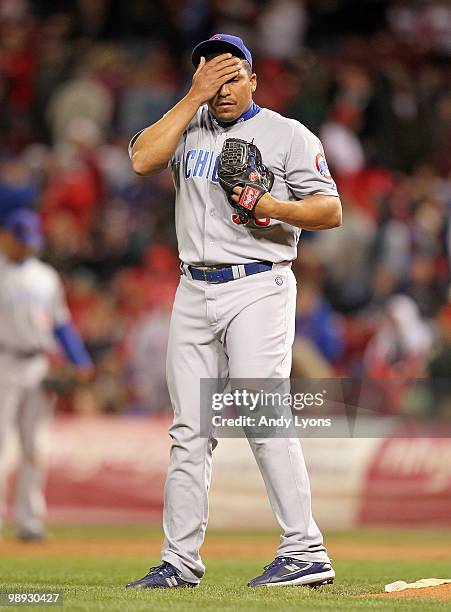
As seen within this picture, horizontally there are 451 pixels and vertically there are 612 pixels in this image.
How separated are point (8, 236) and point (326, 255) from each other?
4327mm

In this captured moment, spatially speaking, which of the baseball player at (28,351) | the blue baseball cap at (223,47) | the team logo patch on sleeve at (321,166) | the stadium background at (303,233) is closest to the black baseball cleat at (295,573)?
the team logo patch on sleeve at (321,166)

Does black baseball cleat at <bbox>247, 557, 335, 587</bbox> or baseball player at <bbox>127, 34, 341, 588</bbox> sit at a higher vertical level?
baseball player at <bbox>127, 34, 341, 588</bbox>

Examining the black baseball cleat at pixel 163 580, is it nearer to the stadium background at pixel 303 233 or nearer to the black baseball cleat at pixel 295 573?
the black baseball cleat at pixel 295 573

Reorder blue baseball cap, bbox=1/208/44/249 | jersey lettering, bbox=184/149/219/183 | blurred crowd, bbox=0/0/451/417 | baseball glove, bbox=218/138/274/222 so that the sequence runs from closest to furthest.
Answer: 1. baseball glove, bbox=218/138/274/222
2. jersey lettering, bbox=184/149/219/183
3. blue baseball cap, bbox=1/208/44/249
4. blurred crowd, bbox=0/0/451/417

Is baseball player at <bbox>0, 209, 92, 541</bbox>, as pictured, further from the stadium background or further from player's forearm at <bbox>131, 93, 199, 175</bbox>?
player's forearm at <bbox>131, 93, 199, 175</bbox>

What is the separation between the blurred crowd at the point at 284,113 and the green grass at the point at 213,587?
318cm

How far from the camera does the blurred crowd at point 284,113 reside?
1234 cm

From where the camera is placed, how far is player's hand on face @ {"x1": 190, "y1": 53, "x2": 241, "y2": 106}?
5465mm

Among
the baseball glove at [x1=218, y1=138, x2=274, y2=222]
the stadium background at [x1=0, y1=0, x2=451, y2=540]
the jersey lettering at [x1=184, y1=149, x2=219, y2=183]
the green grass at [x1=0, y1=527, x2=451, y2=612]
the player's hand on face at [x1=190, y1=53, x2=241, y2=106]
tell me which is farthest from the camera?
the stadium background at [x1=0, y1=0, x2=451, y2=540]

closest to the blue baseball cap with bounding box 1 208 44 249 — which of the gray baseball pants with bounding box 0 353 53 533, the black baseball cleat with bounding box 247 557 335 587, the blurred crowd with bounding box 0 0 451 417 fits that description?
the gray baseball pants with bounding box 0 353 53 533

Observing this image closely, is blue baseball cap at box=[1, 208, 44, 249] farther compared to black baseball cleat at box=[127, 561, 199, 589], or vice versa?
blue baseball cap at box=[1, 208, 44, 249]

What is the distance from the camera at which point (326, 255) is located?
44.0ft

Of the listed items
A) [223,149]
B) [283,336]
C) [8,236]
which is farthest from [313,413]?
[8,236]

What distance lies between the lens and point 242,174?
5312 mm
